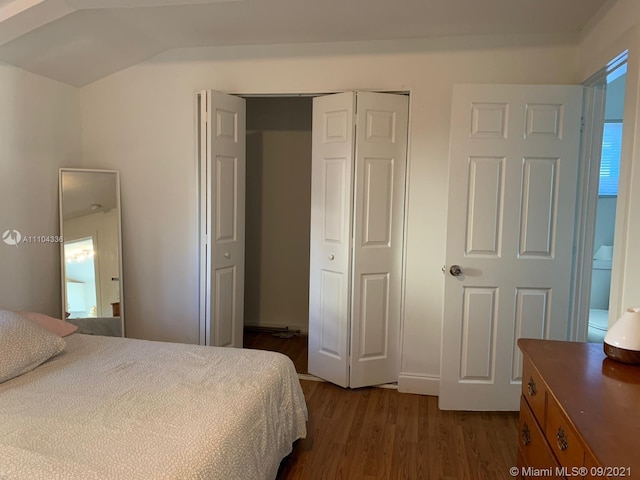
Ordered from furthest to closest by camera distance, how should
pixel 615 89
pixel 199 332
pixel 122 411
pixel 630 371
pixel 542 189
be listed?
pixel 615 89, pixel 199 332, pixel 542 189, pixel 122 411, pixel 630 371

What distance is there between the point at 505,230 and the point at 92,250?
2753 millimetres

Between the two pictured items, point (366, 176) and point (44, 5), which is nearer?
point (44, 5)

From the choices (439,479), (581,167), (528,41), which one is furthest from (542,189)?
(439,479)

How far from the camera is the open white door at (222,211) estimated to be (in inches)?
118

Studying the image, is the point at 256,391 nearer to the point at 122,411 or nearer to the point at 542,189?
the point at 122,411

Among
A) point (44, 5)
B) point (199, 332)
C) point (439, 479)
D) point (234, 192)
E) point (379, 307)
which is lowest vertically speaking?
point (439, 479)

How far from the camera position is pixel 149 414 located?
1.56 metres

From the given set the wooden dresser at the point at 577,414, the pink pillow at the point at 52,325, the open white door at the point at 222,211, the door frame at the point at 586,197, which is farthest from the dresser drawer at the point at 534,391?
the pink pillow at the point at 52,325

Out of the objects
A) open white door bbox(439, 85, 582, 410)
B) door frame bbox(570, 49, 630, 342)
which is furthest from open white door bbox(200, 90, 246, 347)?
door frame bbox(570, 49, 630, 342)

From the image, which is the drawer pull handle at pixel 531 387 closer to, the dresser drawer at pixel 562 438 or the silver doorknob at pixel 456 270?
the dresser drawer at pixel 562 438

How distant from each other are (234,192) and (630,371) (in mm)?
2555

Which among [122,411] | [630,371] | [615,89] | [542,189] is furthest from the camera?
[615,89]

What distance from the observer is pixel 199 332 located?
325 centimetres

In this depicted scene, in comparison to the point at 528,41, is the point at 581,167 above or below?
below
